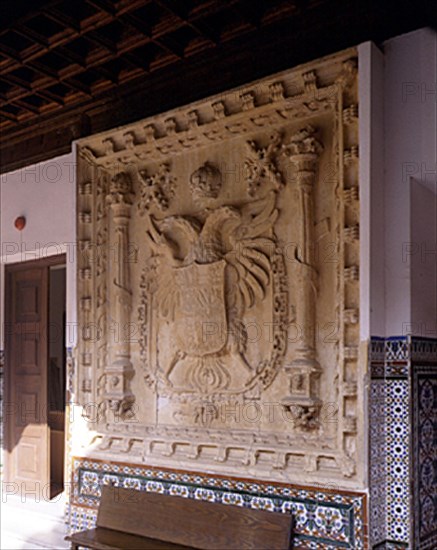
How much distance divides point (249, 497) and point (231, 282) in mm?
1252

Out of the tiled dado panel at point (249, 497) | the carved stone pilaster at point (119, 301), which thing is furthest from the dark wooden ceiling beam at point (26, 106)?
the tiled dado panel at point (249, 497)

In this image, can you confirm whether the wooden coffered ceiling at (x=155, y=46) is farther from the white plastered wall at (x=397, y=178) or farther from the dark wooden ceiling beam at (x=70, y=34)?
the white plastered wall at (x=397, y=178)

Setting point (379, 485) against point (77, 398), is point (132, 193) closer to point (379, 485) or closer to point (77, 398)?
point (77, 398)

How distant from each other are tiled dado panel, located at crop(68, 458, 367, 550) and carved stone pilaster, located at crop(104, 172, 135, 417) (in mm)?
453

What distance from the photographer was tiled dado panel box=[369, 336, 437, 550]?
3299 millimetres

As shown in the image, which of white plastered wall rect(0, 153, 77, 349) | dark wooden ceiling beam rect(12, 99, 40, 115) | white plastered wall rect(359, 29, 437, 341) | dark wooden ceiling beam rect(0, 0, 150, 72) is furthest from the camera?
dark wooden ceiling beam rect(12, 99, 40, 115)

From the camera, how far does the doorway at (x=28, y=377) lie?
5.64 meters

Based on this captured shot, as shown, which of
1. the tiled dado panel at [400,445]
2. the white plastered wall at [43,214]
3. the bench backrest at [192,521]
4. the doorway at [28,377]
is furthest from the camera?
the doorway at [28,377]

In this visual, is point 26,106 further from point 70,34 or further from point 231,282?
point 231,282

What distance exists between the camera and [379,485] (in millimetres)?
3357

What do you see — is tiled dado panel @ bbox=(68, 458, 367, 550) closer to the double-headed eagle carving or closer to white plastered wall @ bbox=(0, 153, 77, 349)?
the double-headed eagle carving

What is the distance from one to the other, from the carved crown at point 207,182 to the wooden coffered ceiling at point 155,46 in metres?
0.51

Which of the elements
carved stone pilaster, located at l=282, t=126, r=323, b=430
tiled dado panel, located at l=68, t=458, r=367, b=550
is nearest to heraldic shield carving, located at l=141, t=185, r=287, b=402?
carved stone pilaster, located at l=282, t=126, r=323, b=430

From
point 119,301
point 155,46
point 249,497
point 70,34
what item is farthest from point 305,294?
point 70,34
